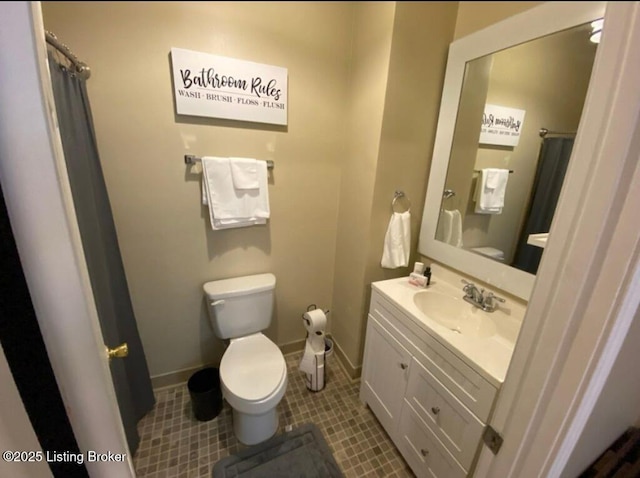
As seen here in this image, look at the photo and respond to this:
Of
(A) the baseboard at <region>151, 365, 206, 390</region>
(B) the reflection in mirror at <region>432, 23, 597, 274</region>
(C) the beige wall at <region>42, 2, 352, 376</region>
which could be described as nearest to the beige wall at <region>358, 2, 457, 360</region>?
(B) the reflection in mirror at <region>432, 23, 597, 274</region>

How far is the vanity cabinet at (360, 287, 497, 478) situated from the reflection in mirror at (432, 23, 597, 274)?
1.68 ft

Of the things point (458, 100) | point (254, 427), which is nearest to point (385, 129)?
point (458, 100)

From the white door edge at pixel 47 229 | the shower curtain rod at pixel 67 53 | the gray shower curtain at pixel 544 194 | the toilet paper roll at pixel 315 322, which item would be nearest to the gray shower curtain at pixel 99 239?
the shower curtain rod at pixel 67 53

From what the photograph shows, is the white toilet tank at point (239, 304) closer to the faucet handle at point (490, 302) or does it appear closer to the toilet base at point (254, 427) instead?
the toilet base at point (254, 427)

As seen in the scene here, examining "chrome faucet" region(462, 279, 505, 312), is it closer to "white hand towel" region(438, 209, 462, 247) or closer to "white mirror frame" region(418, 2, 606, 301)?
"white mirror frame" region(418, 2, 606, 301)

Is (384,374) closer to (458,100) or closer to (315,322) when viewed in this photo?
(315,322)

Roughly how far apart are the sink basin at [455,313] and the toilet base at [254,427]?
3.08ft

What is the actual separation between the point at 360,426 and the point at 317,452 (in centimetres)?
29

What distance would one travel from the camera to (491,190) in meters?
1.24

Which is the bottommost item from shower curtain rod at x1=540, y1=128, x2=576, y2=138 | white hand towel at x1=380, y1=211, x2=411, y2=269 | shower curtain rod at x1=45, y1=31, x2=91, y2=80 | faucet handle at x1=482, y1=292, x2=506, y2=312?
faucet handle at x1=482, y1=292, x2=506, y2=312

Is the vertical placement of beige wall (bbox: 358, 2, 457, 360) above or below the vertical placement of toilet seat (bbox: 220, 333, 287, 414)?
above

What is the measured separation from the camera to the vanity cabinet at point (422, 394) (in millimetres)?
917

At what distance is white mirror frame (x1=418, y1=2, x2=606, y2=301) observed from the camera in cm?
77

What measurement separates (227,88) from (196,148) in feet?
1.10
